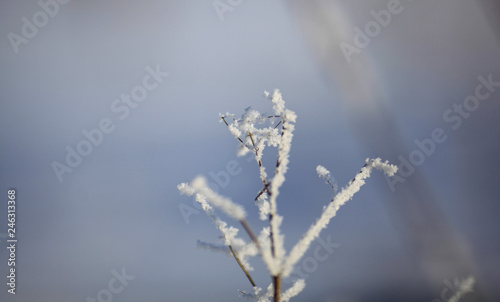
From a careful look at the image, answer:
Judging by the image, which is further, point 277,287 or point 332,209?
point 332,209

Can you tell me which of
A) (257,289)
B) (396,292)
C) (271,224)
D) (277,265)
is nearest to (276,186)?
(271,224)

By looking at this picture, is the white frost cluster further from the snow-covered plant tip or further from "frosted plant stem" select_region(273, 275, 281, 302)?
"frosted plant stem" select_region(273, 275, 281, 302)

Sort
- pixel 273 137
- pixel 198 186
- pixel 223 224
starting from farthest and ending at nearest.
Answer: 1. pixel 273 137
2. pixel 223 224
3. pixel 198 186

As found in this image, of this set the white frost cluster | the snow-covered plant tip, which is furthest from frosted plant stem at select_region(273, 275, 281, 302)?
the white frost cluster

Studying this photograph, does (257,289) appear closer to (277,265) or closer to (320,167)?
(277,265)

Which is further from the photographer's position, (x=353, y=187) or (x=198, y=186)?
(x=353, y=187)

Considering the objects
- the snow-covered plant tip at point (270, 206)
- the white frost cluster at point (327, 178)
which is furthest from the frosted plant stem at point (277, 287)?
the white frost cluster at point (327, 178)

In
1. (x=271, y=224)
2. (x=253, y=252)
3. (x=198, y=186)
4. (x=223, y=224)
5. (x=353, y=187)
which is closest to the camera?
(x=198, y=186)

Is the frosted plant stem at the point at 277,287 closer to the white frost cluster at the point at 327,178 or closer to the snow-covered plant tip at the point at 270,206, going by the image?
the snow-covered plant tip at the point at 270,206

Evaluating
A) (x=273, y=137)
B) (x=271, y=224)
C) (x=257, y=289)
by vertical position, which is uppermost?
(x=273, y=137)

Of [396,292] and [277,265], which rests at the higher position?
[277,265]
